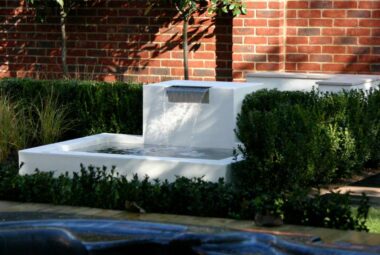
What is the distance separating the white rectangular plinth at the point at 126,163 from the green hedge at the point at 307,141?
277 mm

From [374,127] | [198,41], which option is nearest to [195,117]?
[374,127]

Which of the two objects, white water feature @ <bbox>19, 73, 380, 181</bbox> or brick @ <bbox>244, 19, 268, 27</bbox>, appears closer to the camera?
white water feature @ <bbox>19, 73, 380, 181</bbox>

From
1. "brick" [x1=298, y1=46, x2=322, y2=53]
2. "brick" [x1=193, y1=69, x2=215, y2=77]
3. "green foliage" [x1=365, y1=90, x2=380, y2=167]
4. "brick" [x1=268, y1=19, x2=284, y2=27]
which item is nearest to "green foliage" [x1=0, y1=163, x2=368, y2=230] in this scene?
"green foliage" [x1=365, y1=90, x2=380, y2=167]

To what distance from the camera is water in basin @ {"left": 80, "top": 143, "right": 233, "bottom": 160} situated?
32.6ft

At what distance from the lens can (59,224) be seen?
4336 millimetres

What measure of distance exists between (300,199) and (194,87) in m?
4.22

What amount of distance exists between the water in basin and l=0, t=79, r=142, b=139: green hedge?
30.5 inches

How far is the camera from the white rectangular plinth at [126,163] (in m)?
8.95

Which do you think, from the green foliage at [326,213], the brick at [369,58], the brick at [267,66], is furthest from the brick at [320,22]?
the green foliage at [326,213]

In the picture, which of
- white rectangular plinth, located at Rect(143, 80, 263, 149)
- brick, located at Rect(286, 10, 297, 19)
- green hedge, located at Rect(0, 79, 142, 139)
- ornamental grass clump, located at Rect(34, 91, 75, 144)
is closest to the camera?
white rectangular plinth, located at Rect(143, 80, 263, 149)

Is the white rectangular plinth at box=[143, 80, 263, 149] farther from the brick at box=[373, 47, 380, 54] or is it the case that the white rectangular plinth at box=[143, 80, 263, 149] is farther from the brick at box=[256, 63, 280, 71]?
the brick at box=[373, 47, 380, 54]

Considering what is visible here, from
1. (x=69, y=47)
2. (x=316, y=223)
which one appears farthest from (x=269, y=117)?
(x=69, y=47)

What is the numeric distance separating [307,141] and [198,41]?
17.3ft

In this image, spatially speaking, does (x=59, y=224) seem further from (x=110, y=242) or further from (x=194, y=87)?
(x=194, y=87)
